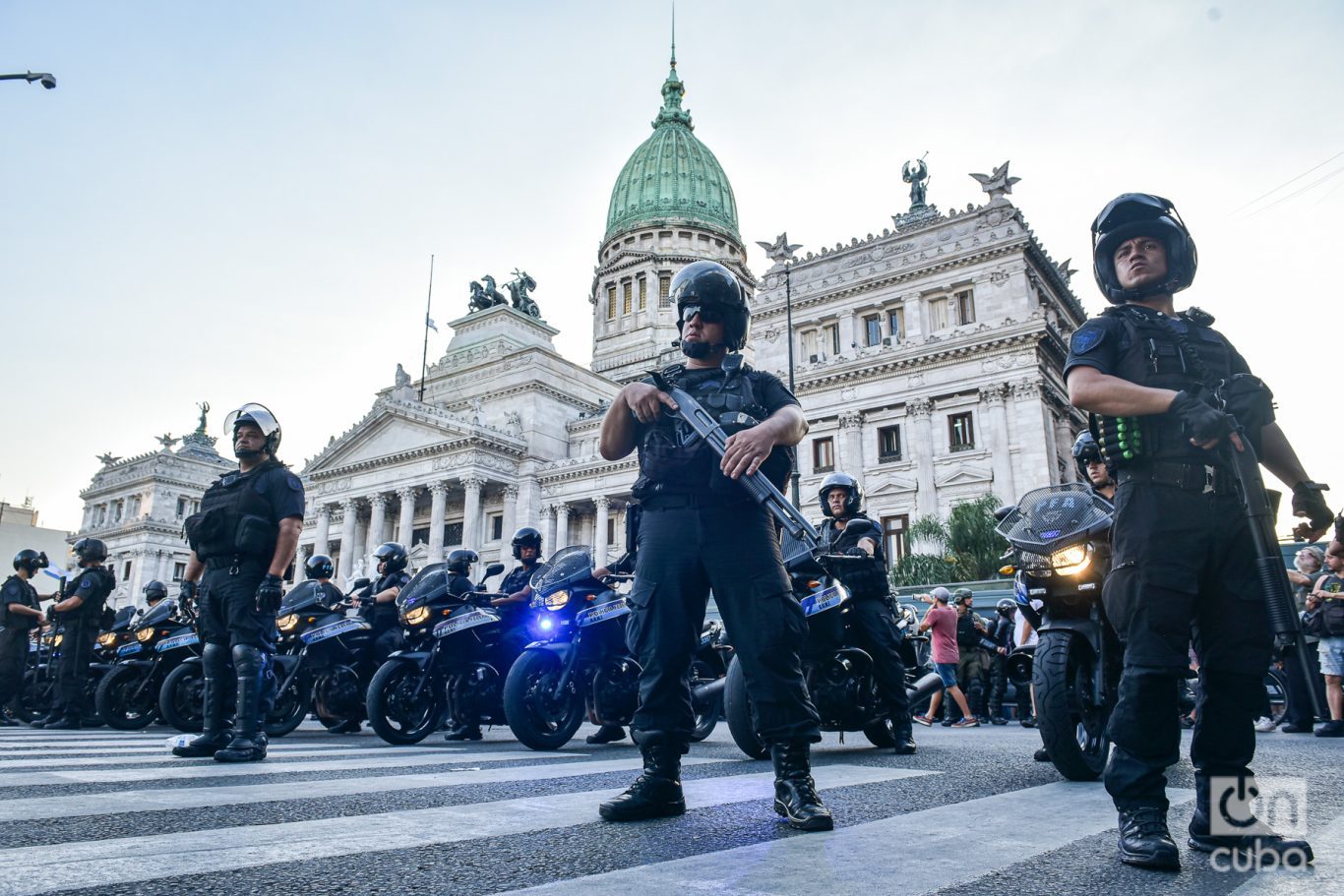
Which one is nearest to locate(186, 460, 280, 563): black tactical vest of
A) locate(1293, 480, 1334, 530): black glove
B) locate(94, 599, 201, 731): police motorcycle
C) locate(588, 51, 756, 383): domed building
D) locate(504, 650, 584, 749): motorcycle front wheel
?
locate(504, 650, 584, 749): motorcycle front wheel

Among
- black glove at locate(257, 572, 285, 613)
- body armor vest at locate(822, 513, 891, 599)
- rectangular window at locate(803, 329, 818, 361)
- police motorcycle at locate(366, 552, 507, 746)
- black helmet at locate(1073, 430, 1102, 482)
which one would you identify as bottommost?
police motorcycle at locate(366, 552, 507, 746)

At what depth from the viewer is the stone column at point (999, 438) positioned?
28.6 m

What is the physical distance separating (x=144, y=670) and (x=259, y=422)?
4891 millimetres

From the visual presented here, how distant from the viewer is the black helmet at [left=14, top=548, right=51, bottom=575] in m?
9.44

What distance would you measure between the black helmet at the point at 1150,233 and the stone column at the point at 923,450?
2754cm

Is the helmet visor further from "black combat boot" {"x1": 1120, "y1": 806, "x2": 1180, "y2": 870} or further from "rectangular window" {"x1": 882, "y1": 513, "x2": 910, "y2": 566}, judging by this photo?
"rectangular window" {"x1": 882, "y1": 513, "x2": 910, "y2": 566}

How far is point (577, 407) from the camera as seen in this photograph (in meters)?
49.8

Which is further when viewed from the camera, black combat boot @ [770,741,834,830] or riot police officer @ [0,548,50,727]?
riot police officer @ [0,548,50,727]

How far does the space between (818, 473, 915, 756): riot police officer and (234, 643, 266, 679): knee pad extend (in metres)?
3.49

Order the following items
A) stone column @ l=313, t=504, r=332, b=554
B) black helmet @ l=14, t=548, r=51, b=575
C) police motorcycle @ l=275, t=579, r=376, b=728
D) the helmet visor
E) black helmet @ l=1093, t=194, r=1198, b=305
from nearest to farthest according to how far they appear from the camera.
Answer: black helmet @ l=1093, t=194, r=1198, b=305 → the helmet visor → police motorcycle @ l=275, t=579, r=376, b=728 → black helmet @ l=14, t=548, r=51, b=575 → stone column @ l=313, t=504, r=332, b=554

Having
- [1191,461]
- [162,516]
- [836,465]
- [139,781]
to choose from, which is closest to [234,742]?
[139,781]

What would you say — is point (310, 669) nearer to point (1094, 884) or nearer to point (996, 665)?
point (1094, 884)

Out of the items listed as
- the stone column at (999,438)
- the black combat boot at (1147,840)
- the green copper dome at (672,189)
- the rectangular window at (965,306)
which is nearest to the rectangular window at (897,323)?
the rectangular window at (965,306)

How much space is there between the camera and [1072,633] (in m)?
4.13
